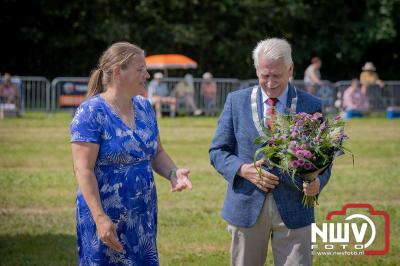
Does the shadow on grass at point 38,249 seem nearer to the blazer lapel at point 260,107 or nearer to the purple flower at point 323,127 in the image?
the blazer lapel at point 260,107

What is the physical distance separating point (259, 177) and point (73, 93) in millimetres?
23555

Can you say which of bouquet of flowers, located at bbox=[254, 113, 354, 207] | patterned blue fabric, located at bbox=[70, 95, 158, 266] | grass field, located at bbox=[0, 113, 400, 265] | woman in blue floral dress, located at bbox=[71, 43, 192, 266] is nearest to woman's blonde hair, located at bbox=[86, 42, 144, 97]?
woman in blue floral dress, located at bbox=[71, 43, 192, 266]

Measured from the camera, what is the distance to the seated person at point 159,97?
28.6 metres

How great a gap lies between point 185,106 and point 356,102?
5.67m

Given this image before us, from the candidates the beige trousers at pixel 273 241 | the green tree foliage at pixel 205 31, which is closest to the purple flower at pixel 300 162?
the beige trousers at pixel 273 241

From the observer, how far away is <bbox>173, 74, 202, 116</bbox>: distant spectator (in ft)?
95.0

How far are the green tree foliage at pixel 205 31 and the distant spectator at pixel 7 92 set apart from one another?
11.1 metres

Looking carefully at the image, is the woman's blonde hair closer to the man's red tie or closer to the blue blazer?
the blue blazer

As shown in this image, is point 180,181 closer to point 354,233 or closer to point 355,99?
point 354,233

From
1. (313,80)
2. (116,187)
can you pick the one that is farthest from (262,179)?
(313,80)

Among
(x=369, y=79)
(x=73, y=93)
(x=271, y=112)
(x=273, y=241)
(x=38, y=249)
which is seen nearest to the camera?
(x=271, y=112)

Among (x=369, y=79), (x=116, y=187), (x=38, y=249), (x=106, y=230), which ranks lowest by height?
(x=38, y=249)

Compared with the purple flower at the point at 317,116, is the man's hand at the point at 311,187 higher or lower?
lower

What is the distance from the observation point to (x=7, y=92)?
90.0ft
